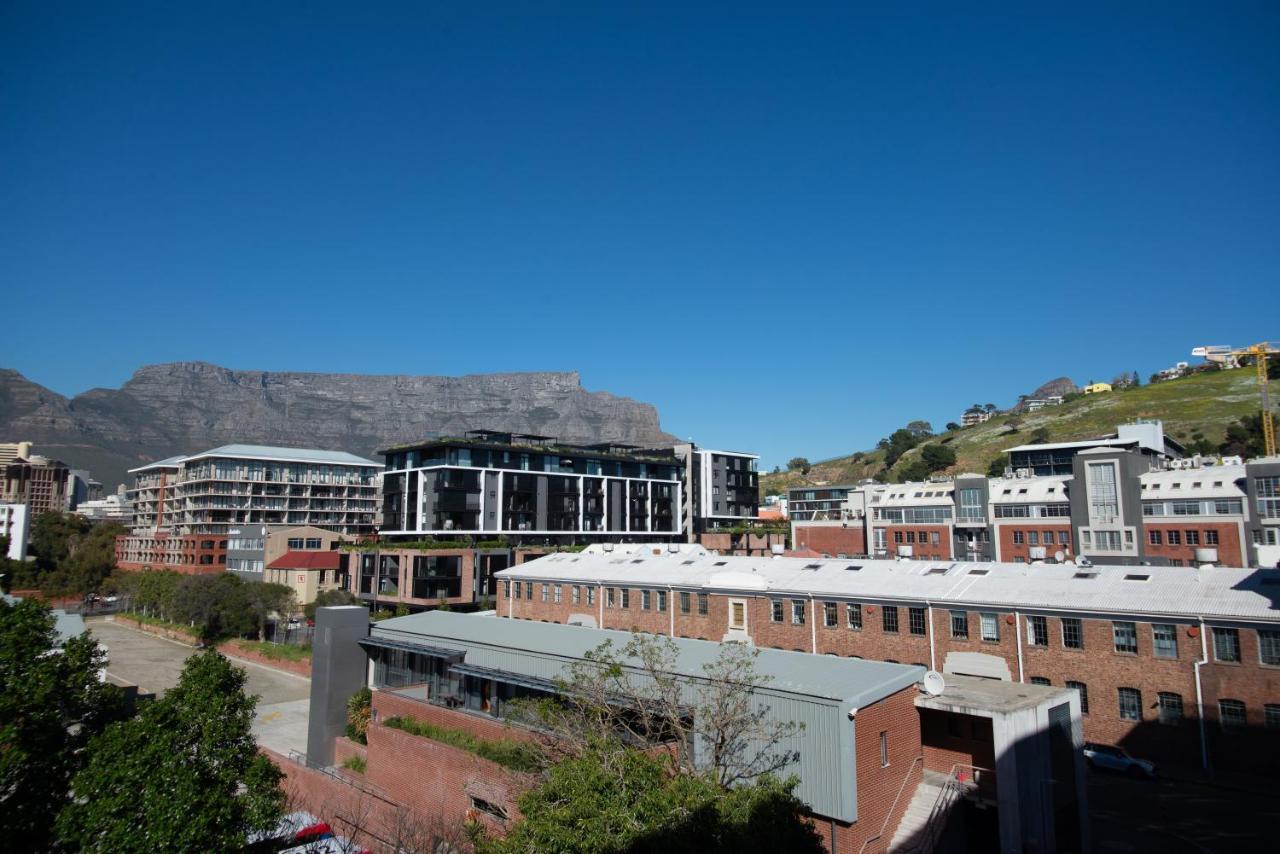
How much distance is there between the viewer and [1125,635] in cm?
2903

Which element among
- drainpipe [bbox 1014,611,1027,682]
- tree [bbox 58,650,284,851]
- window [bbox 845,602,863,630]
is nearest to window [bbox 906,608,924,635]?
window [bbox 845,602,863,630]

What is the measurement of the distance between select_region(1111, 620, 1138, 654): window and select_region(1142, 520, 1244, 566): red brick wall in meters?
33.8

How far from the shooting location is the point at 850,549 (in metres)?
86.6

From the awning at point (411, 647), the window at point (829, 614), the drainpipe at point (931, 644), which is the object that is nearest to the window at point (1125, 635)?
the drainpipe at point (931, 644)

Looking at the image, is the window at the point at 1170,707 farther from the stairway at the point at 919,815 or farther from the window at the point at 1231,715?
the stairway at the point at 919,815

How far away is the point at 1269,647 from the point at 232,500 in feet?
386

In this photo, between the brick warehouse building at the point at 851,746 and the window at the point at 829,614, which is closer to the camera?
the brick warehouse building at the point at 851,746

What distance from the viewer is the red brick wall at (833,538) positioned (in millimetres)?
86062

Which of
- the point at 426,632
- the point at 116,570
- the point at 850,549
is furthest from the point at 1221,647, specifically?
the point at 116,570

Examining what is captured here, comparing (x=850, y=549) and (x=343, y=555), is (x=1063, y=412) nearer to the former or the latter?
(x=850, y=549)

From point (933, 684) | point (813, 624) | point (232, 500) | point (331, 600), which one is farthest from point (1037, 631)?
point (232, 500)

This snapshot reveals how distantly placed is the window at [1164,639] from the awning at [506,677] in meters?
22.2

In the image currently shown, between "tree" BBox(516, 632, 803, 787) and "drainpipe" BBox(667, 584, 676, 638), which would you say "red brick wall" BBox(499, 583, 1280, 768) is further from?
"tree" BBox(516, 632, 803, 787)

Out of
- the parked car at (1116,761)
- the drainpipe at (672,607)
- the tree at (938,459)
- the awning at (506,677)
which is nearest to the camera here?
the awning at (506,677)
